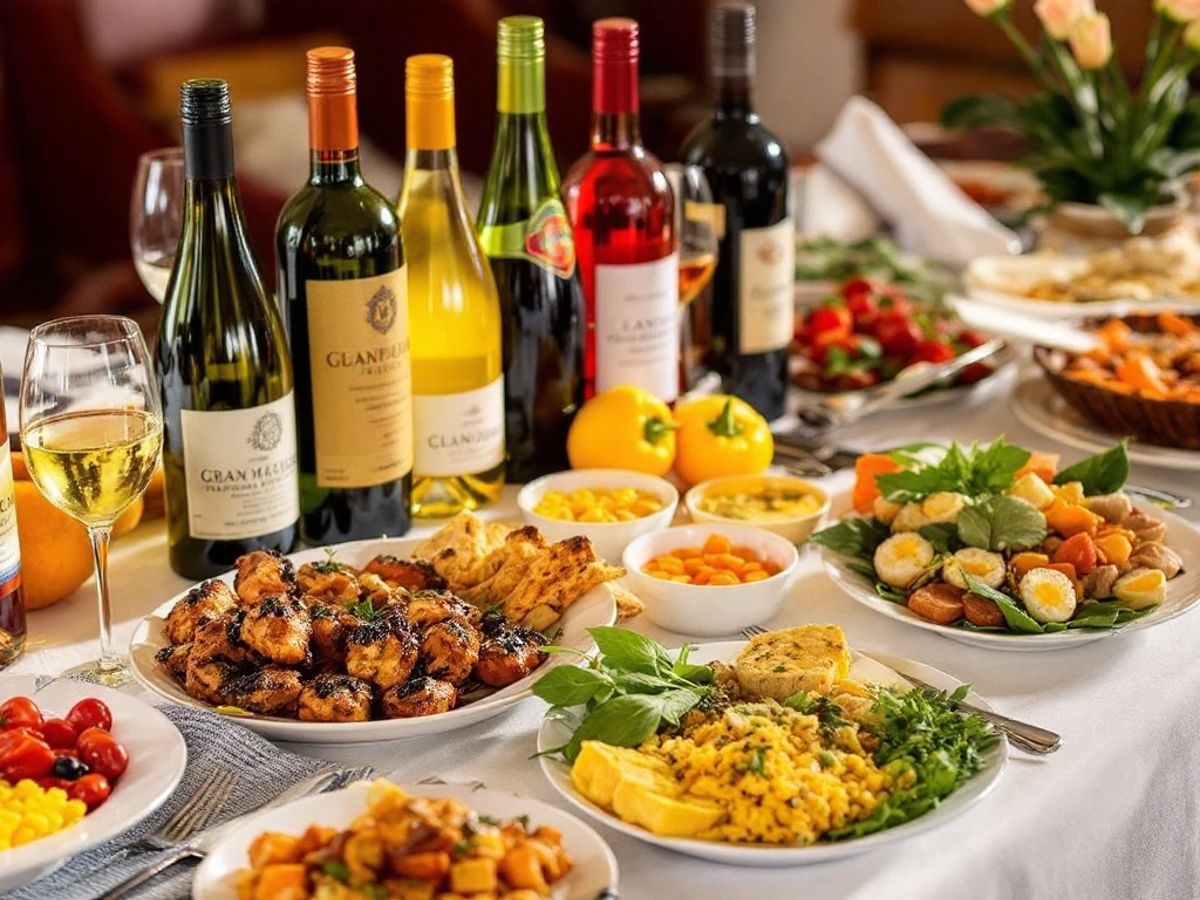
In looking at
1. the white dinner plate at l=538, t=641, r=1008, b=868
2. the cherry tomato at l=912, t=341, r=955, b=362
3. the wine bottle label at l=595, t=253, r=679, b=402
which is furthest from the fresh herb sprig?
the cherry tomato at l=912, t=341, r=955, b=362

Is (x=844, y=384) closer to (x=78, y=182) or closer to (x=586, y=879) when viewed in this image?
(x=586, y=879)

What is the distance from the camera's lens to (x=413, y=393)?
1605 millimetres

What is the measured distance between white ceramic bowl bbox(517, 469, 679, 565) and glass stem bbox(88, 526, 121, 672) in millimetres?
400

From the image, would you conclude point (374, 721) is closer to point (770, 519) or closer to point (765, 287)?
point (770, 519)

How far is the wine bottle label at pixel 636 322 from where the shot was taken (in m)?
1.69

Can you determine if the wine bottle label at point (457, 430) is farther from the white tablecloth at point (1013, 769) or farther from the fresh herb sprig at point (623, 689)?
the fresh herb sprig at point (623, 689)

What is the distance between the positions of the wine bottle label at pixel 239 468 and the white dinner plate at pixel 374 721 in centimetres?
6

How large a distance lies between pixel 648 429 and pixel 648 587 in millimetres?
318

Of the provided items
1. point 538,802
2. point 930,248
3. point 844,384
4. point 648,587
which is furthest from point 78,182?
point 538,802

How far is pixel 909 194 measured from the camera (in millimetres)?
2672

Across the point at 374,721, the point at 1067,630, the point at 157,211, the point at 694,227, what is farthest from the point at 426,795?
the point at 157,211

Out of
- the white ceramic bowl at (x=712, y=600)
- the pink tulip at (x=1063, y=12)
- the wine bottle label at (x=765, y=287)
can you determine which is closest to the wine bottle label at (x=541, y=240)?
the wine bottle label at (x=765, y=287)

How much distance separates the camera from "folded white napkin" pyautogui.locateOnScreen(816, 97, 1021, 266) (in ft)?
8.48

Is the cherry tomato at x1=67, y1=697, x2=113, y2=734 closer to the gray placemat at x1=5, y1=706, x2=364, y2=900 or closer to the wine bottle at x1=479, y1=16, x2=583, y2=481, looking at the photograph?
the gray placemat at x1=5, y1=706, x2=364, y2=900
